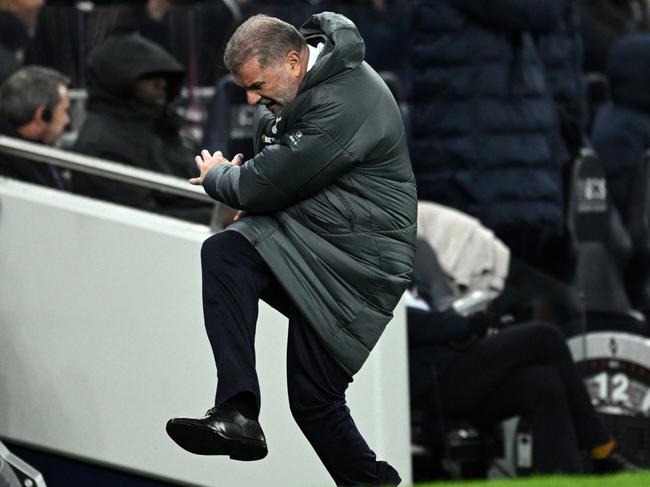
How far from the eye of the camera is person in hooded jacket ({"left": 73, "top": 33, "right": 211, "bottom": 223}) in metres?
8.41

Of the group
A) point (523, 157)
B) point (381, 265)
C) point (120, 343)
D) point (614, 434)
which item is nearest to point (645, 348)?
point (614, 434)

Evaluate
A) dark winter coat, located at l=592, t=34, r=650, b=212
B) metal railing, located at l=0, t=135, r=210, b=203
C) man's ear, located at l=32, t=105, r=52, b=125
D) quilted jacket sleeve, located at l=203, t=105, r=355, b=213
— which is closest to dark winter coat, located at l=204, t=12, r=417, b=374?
quilted jacket sleeve, located at l=203, t=105, r=355, b=213

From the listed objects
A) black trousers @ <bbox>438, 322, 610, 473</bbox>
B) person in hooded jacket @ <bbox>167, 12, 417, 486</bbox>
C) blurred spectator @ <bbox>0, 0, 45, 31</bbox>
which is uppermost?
blurred spectator @ <bbox>0, 0, 45, 31</bbox>

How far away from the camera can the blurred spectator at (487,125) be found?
9070 mm

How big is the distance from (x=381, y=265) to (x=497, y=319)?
10.2 feet

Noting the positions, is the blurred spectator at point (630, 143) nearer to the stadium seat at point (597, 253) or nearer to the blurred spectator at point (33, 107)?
the stadium seat at point (597, 253)

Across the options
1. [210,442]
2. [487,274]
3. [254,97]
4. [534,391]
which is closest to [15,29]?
[487,274]

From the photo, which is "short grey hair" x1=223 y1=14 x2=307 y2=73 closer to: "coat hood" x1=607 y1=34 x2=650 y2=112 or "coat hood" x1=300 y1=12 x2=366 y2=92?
"coat hood" x1=300 y1=12 x2=366 y2=92

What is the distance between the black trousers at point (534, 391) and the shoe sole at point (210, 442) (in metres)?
2.90

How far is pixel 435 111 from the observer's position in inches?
360

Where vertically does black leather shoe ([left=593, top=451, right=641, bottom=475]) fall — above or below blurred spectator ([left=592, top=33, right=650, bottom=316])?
below

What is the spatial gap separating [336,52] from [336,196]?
449mm

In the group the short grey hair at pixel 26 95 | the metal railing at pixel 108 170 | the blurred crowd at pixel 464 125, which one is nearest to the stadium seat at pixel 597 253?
the blurred crowd at pixel 464 125

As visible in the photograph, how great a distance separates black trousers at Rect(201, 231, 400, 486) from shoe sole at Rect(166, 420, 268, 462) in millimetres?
120
